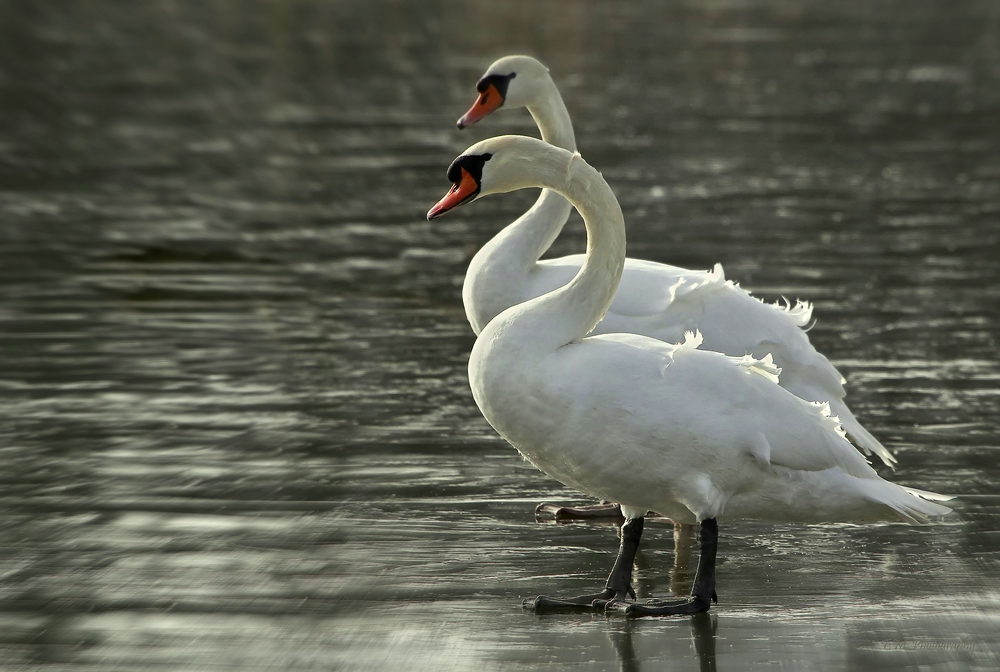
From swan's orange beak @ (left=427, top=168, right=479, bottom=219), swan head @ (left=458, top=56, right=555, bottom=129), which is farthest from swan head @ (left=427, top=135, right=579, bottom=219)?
swan head @ (left=458, top=56, right=555, bottom=129)

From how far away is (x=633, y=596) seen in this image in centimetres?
556

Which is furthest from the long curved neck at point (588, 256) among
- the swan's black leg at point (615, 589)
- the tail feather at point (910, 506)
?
the tail feather at point (910, 506)

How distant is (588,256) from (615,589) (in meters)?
1.29

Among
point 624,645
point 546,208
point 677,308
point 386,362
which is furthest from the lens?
point 386,362

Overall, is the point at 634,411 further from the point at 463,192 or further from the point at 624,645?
the point at 463,192

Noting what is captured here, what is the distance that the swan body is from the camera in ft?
17.2

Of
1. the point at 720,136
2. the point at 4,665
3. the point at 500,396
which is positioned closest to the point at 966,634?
the point at 500,396

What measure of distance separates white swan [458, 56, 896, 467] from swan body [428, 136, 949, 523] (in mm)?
1076

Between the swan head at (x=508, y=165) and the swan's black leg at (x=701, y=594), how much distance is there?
1.46 metres

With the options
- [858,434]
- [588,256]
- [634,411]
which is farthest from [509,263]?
[634,411]

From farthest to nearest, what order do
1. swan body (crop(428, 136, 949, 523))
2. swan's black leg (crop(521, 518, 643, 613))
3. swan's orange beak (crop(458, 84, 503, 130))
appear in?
1. swan's orange beak (crop(458, 84, 503, 130))
2. swan's black leg (crop(521, 518, 643, 613))
3. swan body (crop(428, 136, 949, 523))

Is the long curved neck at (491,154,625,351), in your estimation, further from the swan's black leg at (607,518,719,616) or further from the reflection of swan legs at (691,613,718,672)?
the reflection of swan legs at (691,613,718,672)

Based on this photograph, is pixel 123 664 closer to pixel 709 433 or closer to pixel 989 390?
pixel 709 433

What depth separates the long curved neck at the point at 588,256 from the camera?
216 inches
